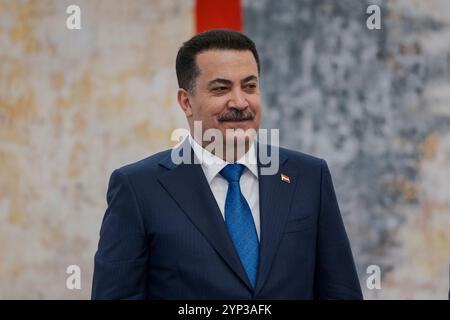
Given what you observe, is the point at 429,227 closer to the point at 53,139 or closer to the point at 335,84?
the point at 335,84

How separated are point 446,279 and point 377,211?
1.64ft

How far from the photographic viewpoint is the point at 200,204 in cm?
185

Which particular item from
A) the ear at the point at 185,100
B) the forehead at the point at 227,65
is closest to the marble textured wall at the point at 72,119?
the ear at the point at 185,100

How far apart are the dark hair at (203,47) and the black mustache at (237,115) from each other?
0.55 feet

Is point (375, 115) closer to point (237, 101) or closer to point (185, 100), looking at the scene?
point (185, 100)

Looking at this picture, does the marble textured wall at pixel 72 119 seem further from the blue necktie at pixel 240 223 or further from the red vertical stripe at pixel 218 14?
the blue necktie at pixel 240 223

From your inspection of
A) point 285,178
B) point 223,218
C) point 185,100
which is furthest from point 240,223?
point 185,100

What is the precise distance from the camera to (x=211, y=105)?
189 centimetres

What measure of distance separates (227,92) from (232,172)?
20 centimetres

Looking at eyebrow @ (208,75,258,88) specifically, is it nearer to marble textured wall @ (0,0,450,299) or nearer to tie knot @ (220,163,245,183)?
tie knot @ (220,163,245,183)

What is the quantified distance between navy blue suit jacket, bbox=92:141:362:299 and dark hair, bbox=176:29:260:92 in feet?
0.79

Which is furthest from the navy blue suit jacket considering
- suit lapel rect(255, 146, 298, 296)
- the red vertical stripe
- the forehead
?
the red vertical stripe

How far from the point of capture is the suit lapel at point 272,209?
1786 millimetres
